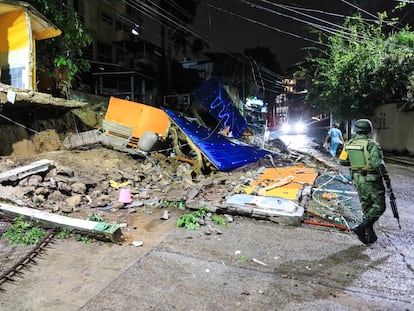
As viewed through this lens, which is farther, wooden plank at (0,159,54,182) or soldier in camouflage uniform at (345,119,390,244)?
wooden plank at (0,159,54,182)

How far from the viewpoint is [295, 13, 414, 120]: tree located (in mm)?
12672

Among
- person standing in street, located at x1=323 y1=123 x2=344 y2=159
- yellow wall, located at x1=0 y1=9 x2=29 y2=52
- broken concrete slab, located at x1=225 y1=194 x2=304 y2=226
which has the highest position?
yellow wall, located at x1=0 y1=9 x2=29 y2=52

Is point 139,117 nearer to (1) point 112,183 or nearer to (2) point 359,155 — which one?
(1) point 112,183

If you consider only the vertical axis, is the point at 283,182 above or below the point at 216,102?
below

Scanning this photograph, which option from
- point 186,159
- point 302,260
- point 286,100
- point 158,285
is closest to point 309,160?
point 186,159

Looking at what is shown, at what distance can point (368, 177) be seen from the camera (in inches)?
169

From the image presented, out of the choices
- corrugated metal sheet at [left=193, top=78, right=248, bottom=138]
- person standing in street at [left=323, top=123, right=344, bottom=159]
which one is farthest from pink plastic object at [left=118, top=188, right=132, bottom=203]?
corrugated metal sheet at [left=193, top=78, right=248, bottom=138]

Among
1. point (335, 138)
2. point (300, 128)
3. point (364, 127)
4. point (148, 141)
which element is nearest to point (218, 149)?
point (148, 141)

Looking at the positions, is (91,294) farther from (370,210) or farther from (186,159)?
(186,159)

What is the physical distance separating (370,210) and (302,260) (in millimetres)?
1315

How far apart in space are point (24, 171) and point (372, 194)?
6809 mm

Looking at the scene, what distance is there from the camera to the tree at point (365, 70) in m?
12.7

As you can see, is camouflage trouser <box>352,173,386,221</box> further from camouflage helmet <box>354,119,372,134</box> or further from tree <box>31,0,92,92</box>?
tree <box>31,0,92,92</box>

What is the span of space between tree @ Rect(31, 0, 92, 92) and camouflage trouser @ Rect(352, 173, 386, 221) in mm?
10019
